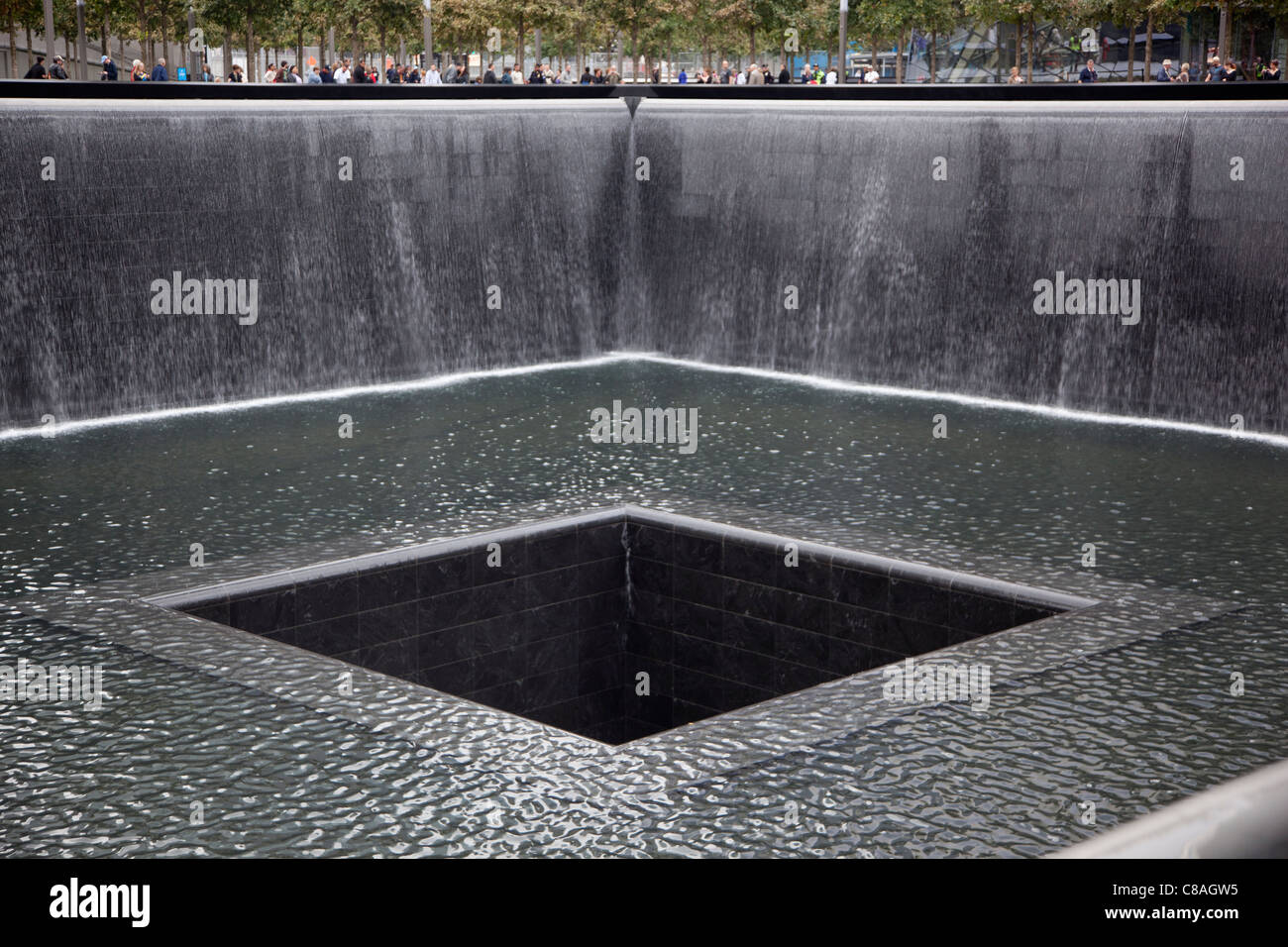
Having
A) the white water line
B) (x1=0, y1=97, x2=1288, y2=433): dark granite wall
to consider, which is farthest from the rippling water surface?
(x1=0, y1=97, x2=1288, y2=433): dark granite wall

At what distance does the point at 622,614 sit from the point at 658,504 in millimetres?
701

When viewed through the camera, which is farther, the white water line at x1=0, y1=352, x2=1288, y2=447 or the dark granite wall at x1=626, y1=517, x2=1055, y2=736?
the white water line at x1=0, y1=352, x2=1288, y2=447

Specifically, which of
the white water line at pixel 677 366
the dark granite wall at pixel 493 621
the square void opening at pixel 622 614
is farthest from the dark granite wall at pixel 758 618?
the white water line at pixel 677 366

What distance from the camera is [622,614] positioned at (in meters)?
9.37

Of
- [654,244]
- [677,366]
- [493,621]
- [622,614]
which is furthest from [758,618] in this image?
[654,244]

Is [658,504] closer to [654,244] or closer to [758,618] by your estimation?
[758,618]

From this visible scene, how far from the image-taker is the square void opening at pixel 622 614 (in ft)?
25.7

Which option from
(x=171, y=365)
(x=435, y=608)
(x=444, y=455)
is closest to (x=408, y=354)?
(x=171, y=365)

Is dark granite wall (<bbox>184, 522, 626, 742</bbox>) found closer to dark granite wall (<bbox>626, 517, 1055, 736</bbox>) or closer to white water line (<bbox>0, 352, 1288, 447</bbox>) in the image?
dark granite wall (<bbox>626, 517, 1055, 736</bbox>)

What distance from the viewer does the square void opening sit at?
7844 mm

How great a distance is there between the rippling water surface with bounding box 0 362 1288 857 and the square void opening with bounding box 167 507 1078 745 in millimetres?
341

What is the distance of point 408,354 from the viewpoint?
1437 cm

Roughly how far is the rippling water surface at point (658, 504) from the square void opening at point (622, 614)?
0.34 m

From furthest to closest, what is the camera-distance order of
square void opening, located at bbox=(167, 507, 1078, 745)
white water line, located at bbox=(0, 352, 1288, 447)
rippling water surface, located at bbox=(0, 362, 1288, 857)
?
1. white water line, located at bbox=(0, 352, 1288, 447)
2. square void opening, located at bbox=(167, 507, 1078, 745)
3. rippling water surface, located at bbox=(0, 362, 1288, 857)
